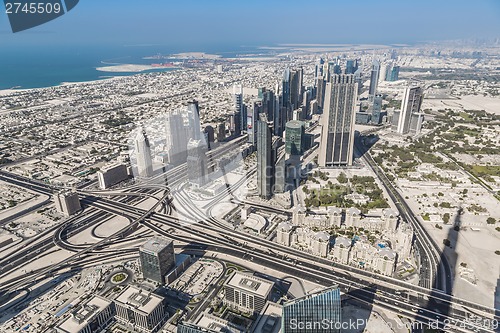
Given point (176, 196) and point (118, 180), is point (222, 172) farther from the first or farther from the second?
point (118, 180)

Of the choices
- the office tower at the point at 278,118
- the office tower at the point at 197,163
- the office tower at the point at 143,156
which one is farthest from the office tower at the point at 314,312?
the office tower at the point at 278,118

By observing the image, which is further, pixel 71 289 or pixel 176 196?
pixel 176 196

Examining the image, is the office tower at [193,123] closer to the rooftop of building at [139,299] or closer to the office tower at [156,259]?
the office tower at [156,259]

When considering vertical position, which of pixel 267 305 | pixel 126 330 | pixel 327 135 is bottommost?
pixel 126 330

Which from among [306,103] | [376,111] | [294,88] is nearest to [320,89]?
[306,103]

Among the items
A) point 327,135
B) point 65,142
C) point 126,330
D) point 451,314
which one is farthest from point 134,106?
point 451,314

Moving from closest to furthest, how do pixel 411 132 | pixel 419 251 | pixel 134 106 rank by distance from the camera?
pixel 419 251, pixel 411 132, pixel 134 106
